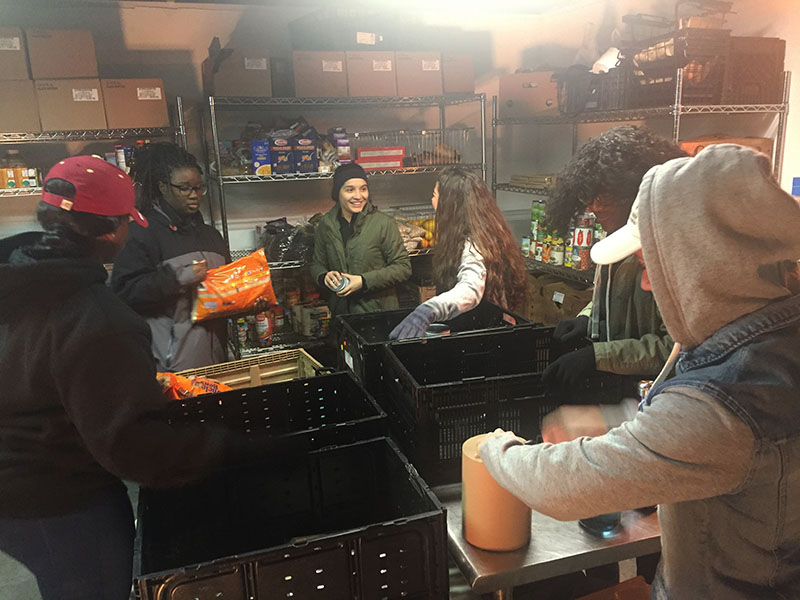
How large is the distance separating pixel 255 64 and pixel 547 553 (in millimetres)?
2980

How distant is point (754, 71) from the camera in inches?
117

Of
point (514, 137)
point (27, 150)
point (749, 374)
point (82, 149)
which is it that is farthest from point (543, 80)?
point (749, 374)

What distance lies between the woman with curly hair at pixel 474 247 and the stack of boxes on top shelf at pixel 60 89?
5.79 ft

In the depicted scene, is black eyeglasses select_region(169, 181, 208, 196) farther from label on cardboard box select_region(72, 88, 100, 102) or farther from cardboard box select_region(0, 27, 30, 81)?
cardboard box select_region(0, 27, 30, 81)

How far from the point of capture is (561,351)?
185 cm

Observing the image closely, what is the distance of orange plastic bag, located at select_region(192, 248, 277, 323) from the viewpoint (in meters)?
2.52

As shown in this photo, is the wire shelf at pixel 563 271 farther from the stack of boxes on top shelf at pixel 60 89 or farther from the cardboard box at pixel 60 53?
the cardboard box at pixel 60 53

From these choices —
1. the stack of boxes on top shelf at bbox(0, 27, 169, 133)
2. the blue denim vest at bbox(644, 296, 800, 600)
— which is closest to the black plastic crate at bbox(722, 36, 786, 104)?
the blue denim vest at bbox(644, 296, 800, 600)

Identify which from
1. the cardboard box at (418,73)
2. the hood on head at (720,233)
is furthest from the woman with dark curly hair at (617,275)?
the cardboard box at (418,73)

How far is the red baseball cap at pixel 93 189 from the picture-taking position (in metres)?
1.38

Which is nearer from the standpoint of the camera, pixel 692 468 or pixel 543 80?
pixel 692 468

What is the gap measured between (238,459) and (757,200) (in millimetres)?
1085

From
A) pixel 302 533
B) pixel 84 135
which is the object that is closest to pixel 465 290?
pixel 302 533

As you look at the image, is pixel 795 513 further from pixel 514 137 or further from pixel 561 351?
pixel 514 137
